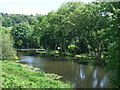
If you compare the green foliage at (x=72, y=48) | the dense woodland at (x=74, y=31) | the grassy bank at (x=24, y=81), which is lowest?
the grassy bank at (x=24, y=81)

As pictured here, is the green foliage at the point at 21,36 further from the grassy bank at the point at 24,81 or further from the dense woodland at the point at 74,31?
the grassy bank at the point at 24,81

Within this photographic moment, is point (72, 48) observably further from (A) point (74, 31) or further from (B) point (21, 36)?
(B) point (21, 36)

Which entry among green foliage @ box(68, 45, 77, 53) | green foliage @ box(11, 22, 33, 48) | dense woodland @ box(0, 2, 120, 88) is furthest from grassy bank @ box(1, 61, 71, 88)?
green foliage @ box(11, 22, 33, 48)

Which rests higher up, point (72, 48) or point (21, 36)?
point (21, 36)

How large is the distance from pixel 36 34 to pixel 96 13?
3851cm

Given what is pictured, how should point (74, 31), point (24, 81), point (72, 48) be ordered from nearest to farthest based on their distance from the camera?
1. point (24, 81)
2. point (72, 48)
3. point (74, 31)

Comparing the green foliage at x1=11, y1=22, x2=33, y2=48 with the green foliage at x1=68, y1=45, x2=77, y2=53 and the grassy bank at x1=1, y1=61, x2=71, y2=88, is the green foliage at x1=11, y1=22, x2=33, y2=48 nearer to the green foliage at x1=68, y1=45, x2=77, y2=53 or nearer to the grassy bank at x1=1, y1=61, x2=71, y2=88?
the green foliage at x1=68, y1=45, x2=77, y2=53

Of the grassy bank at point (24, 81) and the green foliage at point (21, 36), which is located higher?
the green foliage at point (21, 36)

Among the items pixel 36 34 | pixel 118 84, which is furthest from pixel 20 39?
pixel 118 84

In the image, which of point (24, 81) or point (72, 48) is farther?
Result: point (72, 48)

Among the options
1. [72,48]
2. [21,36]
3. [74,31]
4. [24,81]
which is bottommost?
[24,81]

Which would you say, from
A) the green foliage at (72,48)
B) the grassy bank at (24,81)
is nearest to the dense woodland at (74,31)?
the green foliage at (72,48)

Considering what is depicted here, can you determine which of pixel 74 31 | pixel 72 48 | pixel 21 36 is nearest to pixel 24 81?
pixel 72 48

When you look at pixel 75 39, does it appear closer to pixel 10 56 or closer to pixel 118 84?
pixel 10 56
